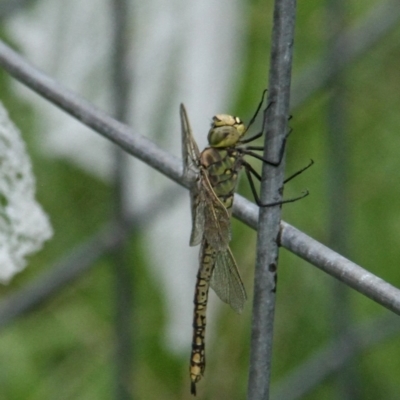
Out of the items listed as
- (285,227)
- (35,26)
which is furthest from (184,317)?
(285,227)

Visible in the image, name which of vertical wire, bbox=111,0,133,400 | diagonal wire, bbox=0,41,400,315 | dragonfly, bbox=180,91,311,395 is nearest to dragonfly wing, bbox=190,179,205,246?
dragonfly, bbox=180,91,311,395

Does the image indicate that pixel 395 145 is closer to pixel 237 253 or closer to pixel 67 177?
pixel 237 253

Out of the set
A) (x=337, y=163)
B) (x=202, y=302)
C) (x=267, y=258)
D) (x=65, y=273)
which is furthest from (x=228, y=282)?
(x=337, y=163)

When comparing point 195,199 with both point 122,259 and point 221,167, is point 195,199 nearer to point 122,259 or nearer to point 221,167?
point 221,167

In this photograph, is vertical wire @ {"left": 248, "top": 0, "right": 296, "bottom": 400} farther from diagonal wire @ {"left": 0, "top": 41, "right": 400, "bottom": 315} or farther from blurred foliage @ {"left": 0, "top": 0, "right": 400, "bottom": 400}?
blurred foliage @ {"left": 0, "top": 0, "right": 400, "bottom": 400}

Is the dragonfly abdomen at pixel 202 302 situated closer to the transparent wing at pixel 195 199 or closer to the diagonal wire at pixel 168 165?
the transparent wing at pixel 195 199

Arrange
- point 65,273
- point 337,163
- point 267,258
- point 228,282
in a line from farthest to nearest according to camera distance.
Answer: point 337,163, point 65,273, point 228,282, point 267,258
